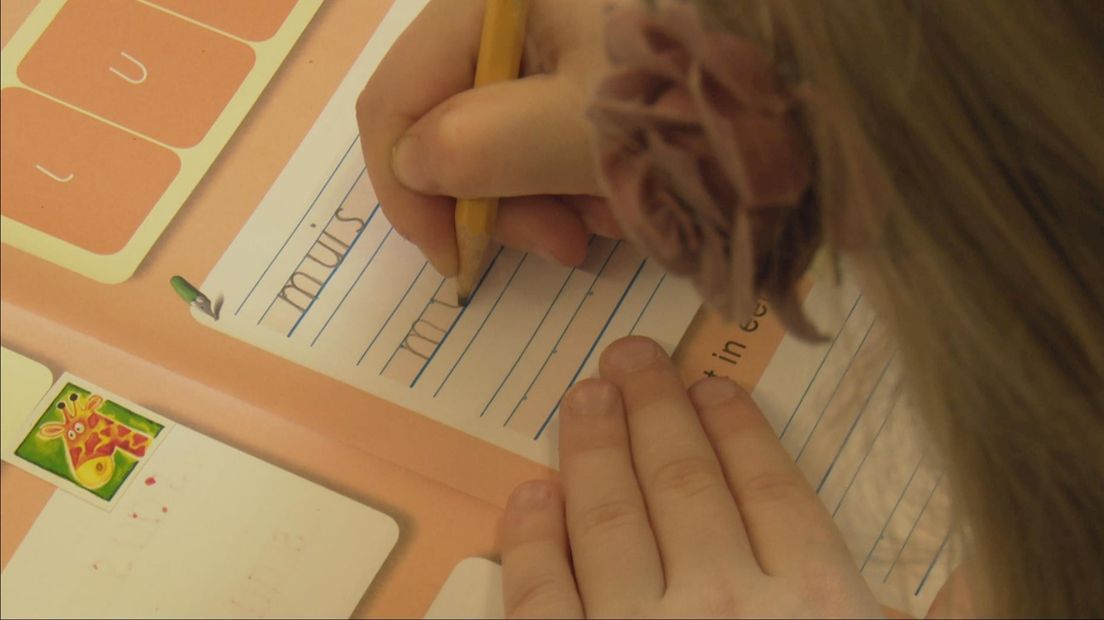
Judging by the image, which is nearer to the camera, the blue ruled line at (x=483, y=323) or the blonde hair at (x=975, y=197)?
the blonde hair at (x=975, y=197)

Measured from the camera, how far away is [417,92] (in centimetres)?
43

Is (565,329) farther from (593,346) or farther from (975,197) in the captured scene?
(975,197)

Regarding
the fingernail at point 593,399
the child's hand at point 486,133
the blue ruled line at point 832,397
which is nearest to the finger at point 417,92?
the child's hand at point 486,133

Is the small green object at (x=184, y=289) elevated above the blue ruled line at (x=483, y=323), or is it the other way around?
the blue ruled line at (x=483, y=323)

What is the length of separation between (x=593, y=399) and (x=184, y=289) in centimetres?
22

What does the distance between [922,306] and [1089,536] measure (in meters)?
0.16

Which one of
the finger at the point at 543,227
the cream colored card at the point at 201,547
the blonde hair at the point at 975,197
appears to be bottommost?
the cream colored card at the point at 201,547

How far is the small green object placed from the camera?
0.47m

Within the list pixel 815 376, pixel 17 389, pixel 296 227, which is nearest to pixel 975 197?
pixel 815 376

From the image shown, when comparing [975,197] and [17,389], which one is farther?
[17,389]

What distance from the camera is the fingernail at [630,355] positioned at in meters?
0.45

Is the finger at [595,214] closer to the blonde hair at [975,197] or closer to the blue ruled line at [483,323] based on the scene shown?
the blue ruled line at [483,323]

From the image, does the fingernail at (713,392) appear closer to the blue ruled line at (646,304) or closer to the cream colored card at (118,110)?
the blue ruled line at (646,304)

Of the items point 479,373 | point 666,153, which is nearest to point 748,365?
point 479,373
